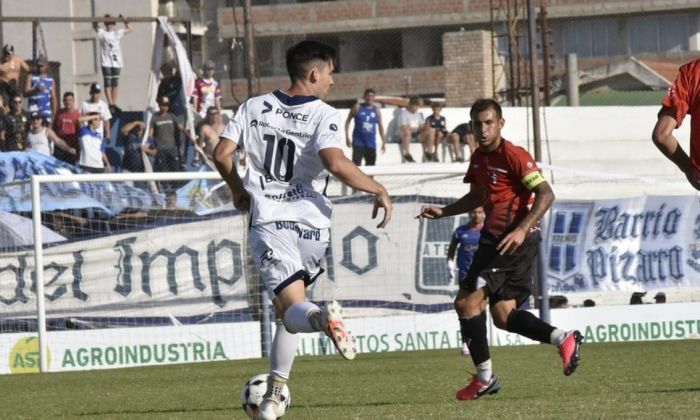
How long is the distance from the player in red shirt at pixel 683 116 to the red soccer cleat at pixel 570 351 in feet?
5.99

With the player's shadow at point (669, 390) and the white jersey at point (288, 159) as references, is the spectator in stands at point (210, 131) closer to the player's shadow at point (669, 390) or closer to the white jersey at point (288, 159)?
the player's shadow at point (669, 390)

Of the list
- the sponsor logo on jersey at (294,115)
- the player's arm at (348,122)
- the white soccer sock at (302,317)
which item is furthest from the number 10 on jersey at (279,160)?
the player's arm at (348,122)

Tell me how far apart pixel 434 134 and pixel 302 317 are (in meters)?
19.2

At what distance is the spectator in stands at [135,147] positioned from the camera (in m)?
22.0

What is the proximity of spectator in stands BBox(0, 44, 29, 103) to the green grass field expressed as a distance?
291 inches

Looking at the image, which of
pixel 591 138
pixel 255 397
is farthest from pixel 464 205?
pixel 591 138

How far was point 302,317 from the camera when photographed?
23.8 feet

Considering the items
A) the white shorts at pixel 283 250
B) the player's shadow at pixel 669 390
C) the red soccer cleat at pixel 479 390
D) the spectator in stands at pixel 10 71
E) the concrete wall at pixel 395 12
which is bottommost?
the player's shadow at pixel 669 390

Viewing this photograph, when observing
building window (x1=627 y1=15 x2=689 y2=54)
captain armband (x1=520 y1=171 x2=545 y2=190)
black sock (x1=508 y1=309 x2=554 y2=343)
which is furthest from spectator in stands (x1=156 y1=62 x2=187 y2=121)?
building window (x1=627 y1=15 x2=689 y2=54)

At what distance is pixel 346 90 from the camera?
5362 centimetres

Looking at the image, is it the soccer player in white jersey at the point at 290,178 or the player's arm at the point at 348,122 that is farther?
the player's arm at the point at 348,122

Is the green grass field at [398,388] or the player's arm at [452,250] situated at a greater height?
the player's arm at [452,250]

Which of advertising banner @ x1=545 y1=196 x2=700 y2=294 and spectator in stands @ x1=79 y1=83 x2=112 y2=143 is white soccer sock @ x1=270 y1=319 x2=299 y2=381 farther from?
spectator in stands @ x1=79 y1=83 x2=112 y2=143

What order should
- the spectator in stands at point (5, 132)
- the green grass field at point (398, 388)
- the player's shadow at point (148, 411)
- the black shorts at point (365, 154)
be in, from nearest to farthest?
the green grass field at point (398, 388) → the player's shadow at point (148, 411) → the spectator in stands at point (5, 132) → the black shorts at point (365, 154)
